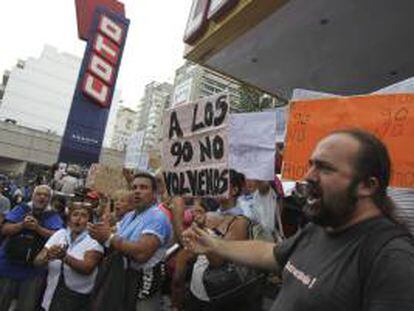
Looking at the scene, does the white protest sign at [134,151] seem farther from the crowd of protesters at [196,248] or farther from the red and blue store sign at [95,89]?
the red and blue store sign at [95,89]

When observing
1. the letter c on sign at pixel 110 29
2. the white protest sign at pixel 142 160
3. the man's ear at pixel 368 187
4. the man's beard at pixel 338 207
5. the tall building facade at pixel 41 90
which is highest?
the tall building facade at pixel 41 90

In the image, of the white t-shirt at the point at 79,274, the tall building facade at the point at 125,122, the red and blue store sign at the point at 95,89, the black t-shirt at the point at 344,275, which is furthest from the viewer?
the tall building facade at the point at 125,122

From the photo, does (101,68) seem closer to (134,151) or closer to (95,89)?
(95,89)

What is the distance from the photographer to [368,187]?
214 cm

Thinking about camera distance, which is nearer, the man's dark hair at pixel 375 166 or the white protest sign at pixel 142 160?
the man's dark hair at pixel 375 166

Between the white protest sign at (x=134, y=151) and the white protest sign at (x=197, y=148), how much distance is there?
3.02 metres

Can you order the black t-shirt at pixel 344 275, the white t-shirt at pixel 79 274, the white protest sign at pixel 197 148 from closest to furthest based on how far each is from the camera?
the black t-shirt at pixel 344 275
the white protest sign at pixel 197 148
the white t-shirt at pixel 79 274

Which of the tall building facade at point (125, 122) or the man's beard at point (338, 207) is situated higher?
the tall building facade at point (125, 122)

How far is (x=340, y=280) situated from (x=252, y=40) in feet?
17.4

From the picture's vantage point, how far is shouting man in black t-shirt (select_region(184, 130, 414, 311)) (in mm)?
1815

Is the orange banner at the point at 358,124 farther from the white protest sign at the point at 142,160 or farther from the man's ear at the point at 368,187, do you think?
the white protest sign at the point at 142,160

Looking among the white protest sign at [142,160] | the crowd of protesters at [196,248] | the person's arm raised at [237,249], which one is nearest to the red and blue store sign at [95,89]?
the white protest sign at [142,160]

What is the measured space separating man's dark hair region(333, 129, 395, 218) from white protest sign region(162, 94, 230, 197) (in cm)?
212

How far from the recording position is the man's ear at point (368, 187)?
213 cm
